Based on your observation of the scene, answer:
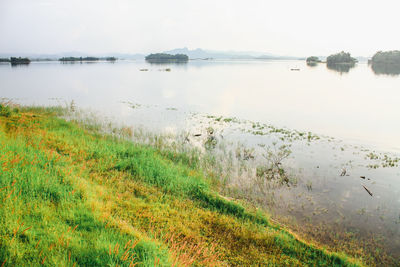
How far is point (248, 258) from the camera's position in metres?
6.27

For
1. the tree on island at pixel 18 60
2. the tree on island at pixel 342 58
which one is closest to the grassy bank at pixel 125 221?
the tree on island at pixel 18 60

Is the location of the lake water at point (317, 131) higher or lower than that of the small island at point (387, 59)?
lower

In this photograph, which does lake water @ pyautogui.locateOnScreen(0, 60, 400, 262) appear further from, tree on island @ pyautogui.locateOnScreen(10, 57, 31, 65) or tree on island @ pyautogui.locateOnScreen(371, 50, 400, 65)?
tree on island @ pyautogui.locateOnScreen(371, 50, 400, 65)

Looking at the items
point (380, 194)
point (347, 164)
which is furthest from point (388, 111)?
point (380, 194)

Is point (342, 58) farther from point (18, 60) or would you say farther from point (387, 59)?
point (18, 60)

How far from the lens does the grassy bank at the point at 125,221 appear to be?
4512 millimetres

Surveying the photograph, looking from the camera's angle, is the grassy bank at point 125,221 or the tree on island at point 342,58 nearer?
the grassy bank at point 125,221

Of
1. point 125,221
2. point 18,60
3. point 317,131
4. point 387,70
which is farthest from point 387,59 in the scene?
point 18,60

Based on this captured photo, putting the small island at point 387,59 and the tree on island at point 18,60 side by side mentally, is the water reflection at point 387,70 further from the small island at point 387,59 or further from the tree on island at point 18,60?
the tree on island at point 18,60

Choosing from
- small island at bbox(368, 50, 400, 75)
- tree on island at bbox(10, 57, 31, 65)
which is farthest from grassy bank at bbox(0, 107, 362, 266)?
tree on island at bbox(10, 57, 31, 65)

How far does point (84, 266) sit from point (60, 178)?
14.6 feet

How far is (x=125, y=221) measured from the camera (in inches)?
253

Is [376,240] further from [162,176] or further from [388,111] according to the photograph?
[388,111]

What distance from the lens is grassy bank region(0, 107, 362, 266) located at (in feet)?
14.8
